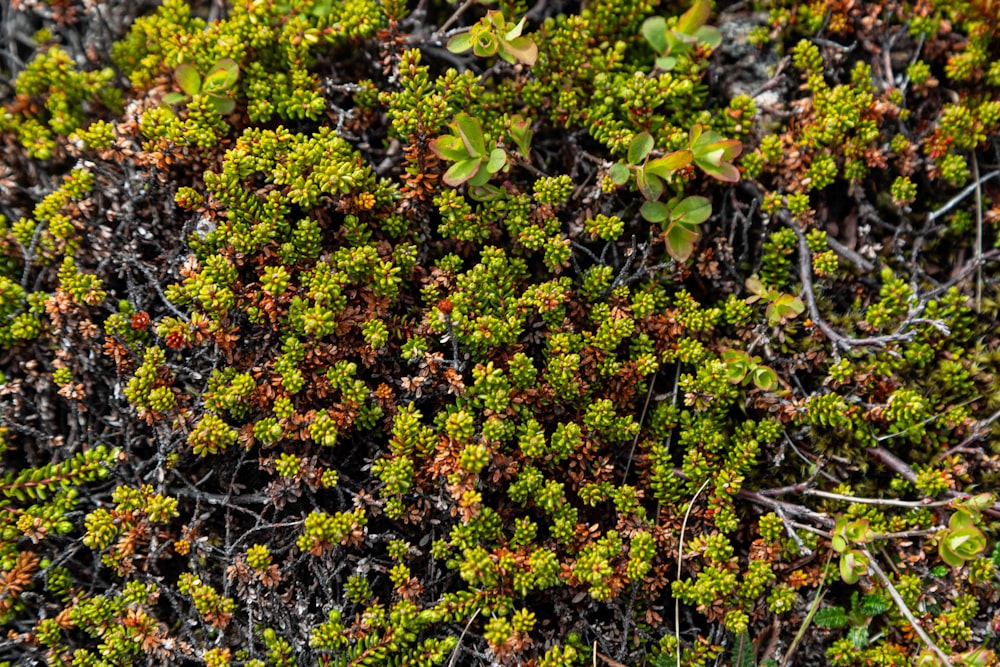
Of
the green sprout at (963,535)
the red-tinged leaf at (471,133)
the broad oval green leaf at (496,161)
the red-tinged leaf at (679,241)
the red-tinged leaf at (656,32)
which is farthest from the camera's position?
the red-tinged leaf at (656,32)

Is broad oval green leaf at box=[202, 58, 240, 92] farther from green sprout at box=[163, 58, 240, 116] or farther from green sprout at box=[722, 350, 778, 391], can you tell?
green sprout at box=[722, 350, 778, 391]

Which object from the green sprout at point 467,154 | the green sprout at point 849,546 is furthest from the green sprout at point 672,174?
the green sprout at point 849,546

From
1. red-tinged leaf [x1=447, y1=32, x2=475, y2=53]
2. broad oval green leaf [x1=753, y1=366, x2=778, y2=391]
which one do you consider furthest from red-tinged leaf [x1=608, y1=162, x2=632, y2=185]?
broad oval green leaf [x1=753, y1=366, x2=778, y2=391]

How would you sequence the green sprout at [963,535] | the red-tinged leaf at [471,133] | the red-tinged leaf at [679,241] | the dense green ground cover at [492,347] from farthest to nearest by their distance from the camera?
1. the red-tinged leaf at [679,241]
2. the red-tinged leaf at [471,133]
3. the dense green ground cover at [492,347]
4. the green sprout at [963,535]

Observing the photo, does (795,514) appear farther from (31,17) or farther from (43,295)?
(31,17)

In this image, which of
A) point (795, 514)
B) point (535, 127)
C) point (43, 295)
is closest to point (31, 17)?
point (43, 295)

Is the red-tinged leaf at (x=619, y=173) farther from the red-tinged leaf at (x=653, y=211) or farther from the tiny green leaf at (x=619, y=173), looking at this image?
the red-tinged leaf at (x=653, y=211)

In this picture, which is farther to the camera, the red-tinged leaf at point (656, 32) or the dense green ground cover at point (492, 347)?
the red-tinged leaf at point (656, 32)
